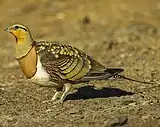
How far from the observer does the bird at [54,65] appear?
8.34 metres

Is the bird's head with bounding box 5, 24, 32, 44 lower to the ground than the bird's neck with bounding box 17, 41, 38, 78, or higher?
higher

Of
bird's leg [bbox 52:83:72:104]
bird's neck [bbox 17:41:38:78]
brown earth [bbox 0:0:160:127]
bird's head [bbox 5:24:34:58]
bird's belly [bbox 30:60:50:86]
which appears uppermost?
bird's head [bbox 5:24:34:58]

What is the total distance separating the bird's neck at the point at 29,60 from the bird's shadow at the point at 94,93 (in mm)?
907

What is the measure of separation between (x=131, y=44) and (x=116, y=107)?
5.37 meters

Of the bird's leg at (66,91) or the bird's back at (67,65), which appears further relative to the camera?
the bird's leg at (66,91)

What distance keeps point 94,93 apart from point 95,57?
11.6ft

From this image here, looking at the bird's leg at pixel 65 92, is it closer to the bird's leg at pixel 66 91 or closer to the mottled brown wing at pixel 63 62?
the bird's leg at pixel 66 91

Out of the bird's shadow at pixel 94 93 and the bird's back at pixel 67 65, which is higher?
the bird's back at pixel 67 65

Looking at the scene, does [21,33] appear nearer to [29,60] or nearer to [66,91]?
[29,60]

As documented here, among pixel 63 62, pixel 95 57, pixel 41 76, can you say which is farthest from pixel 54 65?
pixel 95 57

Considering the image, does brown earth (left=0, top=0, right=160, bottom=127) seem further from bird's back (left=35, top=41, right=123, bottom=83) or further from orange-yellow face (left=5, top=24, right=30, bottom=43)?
orange-yellow face (left=5, top=24, right=30, bottom=43)

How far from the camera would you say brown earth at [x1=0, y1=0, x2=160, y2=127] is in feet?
25.8

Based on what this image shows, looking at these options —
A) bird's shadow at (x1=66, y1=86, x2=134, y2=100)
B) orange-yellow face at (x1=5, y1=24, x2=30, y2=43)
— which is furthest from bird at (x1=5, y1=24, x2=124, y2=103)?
bird's shadow at (x1=66, y1=86, x2=134, y2=100)

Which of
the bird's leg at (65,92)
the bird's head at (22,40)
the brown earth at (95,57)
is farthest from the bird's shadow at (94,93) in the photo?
the bird's head at (22,40)
